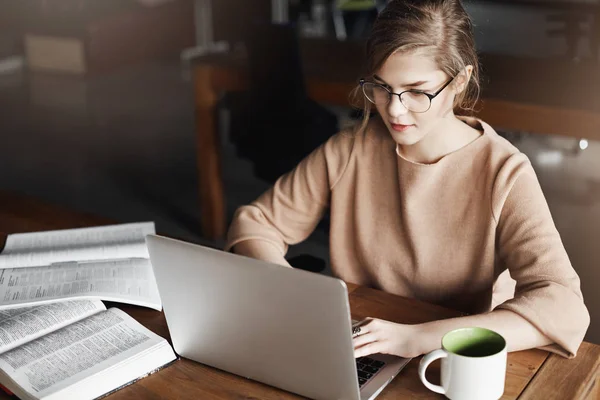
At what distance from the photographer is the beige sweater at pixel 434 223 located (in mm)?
1297

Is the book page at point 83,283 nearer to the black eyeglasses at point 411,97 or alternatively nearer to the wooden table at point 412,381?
the wooden table at point 412,381

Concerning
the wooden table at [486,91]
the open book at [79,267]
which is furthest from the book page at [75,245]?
the wooden table at [486,91]

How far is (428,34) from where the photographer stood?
1378mm

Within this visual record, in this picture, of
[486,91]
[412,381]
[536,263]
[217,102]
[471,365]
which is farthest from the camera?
[217,102]

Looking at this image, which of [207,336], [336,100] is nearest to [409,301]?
[207,336]

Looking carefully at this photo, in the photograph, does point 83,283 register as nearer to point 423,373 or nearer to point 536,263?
point 423,373

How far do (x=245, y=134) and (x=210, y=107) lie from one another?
1.10 ft

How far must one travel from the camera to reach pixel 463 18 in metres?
1.44

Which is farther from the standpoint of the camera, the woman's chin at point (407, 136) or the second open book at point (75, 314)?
the woman's chin at point (407, 136)

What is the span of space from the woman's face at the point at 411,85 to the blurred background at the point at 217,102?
330 millimetres

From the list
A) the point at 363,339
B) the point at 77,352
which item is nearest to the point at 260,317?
the point at 363,339

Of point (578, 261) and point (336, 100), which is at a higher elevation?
point (336, 100)

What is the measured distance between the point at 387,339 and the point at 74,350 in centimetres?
47

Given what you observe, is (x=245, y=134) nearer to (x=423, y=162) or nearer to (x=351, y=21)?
(x=423, y=162)
